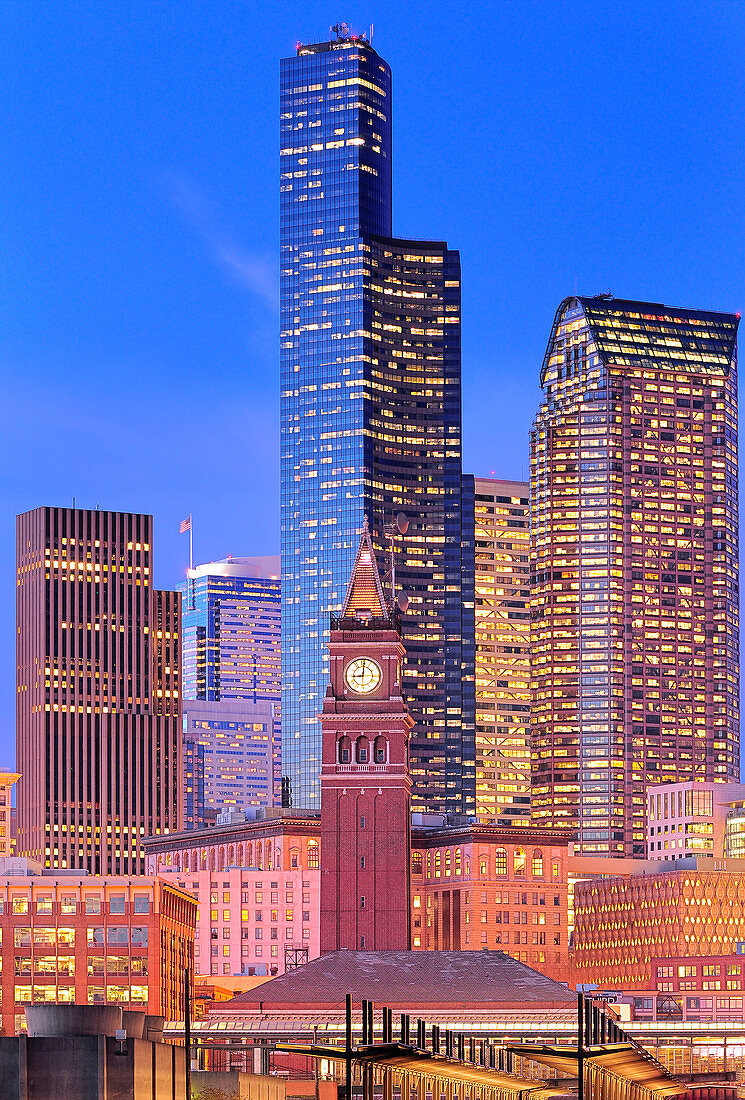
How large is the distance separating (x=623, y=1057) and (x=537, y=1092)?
677 centimetres

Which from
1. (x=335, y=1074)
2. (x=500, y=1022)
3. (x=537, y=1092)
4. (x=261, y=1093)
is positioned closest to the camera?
(x=537, y=1092)

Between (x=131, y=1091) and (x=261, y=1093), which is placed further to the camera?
(x=261, y=1093)

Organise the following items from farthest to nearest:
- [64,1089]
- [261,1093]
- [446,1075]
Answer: [261,1093], [64,1089], [446,1075]

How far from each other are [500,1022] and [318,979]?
16.5 metres

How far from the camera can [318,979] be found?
650ft

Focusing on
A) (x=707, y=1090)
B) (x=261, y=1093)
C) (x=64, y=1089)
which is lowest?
(x=707, y=1090)

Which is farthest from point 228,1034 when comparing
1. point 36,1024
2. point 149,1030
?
point 36,1024

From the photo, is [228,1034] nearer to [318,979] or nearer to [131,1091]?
[318,979]

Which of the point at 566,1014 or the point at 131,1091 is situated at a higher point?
the point at 131,1091

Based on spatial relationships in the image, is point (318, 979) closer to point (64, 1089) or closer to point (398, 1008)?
point (398, 1008)

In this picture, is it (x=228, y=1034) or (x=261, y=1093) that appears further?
(x=228, y=1034)

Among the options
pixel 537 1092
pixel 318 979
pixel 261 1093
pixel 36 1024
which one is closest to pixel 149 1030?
pixel 261 1093

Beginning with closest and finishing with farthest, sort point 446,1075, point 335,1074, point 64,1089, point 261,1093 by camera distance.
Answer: point 446,1075 → point 64,1089 → point 261,1093 → point 335,1074

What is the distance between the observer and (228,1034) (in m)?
189
